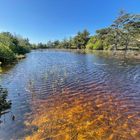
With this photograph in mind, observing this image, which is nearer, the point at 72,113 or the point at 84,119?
the point at 84,119

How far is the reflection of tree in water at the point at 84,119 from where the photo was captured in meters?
6.02

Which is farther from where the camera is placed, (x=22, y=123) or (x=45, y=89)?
(x=45, y=89)

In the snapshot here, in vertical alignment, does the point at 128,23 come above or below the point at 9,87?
above

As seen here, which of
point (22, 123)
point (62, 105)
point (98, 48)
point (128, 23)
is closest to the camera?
point (22, 123)

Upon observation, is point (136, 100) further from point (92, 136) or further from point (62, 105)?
point (92, 136)

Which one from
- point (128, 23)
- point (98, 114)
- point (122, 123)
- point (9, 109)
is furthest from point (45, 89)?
point (128, 23)

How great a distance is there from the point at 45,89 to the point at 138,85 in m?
6.20

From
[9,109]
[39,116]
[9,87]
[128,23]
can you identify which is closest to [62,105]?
[39,116]

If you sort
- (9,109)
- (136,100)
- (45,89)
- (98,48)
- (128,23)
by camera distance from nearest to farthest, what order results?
(9,109) → (136,100) → (45,89) → (128,23) → (98,48)

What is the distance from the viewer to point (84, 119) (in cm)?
719

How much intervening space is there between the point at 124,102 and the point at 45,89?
15.9ft

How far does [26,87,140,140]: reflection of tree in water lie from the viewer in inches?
237

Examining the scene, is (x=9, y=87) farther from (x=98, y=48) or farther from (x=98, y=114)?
(x=98, y=48)

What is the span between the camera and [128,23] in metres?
48.3
